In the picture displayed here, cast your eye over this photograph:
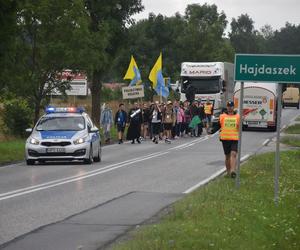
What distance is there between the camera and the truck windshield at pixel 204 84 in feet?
157

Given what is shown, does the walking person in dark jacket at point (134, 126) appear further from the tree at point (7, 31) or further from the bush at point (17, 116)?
the tree at point (7, 31)

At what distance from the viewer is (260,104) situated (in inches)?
1804

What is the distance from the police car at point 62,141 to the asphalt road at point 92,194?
15.0 inches

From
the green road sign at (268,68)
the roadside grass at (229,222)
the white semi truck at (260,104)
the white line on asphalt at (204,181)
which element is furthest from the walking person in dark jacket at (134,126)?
the green road sign at (268,68)

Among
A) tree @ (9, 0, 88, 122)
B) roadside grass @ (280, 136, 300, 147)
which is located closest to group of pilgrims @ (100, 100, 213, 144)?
roadside grass @ (280, 136, 300, 147)

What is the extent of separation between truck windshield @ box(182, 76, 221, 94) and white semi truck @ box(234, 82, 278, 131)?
7.01 feet

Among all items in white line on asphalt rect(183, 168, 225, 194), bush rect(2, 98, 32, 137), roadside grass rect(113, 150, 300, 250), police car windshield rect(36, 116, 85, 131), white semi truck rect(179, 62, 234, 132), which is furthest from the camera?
white semi truck rect(179, 62, 234, 132)

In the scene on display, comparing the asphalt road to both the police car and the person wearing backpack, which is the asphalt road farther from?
the person wearing backpack

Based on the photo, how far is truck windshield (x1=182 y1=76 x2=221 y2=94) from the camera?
4788 cm

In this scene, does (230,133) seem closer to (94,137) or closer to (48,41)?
Answer: (94,137)

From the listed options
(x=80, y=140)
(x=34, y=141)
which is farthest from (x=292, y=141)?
(x=34, y=141)

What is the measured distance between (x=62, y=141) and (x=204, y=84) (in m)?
25.4

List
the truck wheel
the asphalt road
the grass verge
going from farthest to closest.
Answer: the grass verge < the truck wheel < the asphalt road

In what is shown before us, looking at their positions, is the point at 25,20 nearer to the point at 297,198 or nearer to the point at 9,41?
the point at 9,41
